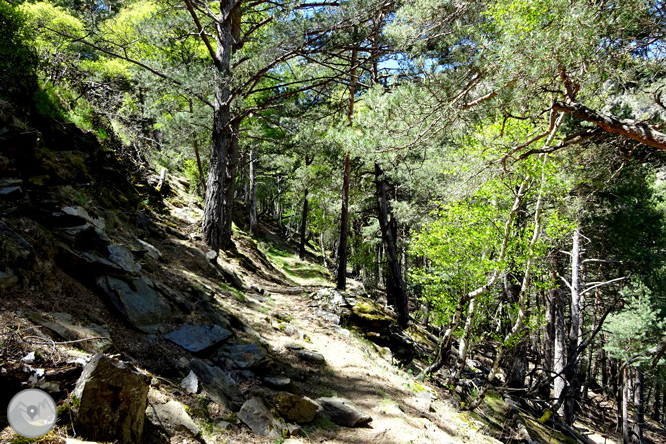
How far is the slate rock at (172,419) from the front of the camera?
287 cm

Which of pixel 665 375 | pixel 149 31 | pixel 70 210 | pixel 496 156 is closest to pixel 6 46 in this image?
pixel 149 31

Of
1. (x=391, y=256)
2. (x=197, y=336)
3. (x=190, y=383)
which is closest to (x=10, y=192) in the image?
(x=197, y=336)

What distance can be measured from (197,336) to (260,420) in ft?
5.26

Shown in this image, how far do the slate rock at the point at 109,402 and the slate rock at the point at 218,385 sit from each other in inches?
49.6

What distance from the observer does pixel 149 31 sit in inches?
318

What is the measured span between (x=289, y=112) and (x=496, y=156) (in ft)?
28.4

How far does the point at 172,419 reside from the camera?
2.99m

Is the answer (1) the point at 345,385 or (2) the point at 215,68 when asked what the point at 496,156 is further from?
(2) the point at 215,68

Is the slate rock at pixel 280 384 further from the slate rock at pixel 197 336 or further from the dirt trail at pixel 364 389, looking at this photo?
the slate rock at pixel 197 336

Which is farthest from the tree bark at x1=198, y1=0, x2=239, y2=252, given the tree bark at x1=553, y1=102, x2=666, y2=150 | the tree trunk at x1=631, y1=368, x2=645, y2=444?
the tree trunk at x1=631, y1=368, x2=645, y2=444

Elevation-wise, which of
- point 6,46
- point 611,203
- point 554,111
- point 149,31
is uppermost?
point 149,31

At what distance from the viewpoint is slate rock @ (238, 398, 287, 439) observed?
3658 millimetres

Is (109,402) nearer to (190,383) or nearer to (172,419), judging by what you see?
(172,419)

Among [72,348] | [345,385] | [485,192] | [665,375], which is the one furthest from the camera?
[665,375]
